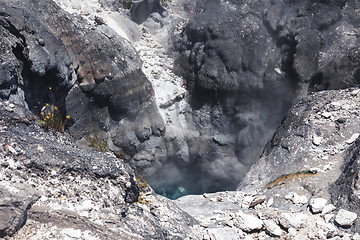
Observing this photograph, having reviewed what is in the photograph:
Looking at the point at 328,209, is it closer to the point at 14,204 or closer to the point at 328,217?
the point at 328,217

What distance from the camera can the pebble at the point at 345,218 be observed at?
139 inches

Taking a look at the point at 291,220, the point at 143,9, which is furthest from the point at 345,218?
the point at 143,9

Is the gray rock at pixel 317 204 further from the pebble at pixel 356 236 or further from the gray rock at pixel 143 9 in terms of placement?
the gray rock at pixel 143 9

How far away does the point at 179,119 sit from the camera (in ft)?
30.0

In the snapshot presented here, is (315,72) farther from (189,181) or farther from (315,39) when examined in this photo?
(189,181)

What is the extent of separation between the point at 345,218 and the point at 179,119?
593 cm

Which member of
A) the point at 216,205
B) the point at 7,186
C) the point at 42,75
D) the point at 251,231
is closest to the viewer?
the point at 7,186

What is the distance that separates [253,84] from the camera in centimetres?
863

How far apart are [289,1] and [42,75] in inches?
249

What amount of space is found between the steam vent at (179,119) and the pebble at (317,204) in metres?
0.01

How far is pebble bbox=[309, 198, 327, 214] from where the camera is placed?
3.89 meters

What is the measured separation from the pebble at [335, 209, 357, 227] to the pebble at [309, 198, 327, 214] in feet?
0.82

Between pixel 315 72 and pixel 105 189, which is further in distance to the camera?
pixel 315 72

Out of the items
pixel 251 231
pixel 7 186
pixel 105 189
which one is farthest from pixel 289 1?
pixel 7 186
